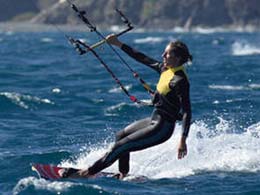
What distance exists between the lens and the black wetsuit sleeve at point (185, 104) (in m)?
12.1

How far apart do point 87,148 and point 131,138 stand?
3461 millimetres

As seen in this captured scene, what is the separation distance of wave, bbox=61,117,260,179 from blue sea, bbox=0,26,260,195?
16mm

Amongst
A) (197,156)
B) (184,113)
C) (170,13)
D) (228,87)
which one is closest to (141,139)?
(184,113)

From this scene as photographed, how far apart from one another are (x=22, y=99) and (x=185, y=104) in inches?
471

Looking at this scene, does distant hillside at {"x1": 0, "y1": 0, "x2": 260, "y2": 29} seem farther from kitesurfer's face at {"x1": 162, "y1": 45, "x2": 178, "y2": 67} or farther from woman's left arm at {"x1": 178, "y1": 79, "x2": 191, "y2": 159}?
woman's left arm at {"x1": 178, "y1": 79, "x2": 191, "y2": 159}

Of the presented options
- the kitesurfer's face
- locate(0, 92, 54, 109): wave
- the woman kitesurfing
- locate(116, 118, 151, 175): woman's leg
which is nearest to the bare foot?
the woman kitesurfing

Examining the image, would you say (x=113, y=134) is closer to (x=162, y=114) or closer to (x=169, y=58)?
(x=162, y=114)

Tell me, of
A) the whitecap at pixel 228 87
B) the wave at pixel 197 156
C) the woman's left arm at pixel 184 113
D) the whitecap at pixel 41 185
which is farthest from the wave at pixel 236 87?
the whitecap at pixel 41 185

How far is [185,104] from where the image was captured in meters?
12.1

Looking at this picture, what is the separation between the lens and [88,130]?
60.7ft

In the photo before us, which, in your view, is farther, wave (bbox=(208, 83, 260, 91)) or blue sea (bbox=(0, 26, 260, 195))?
wave (bbox=(208, 83, 260, 91))

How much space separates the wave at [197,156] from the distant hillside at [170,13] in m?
148

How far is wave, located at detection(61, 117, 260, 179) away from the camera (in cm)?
1367

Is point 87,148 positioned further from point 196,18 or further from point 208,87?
point 196,18
